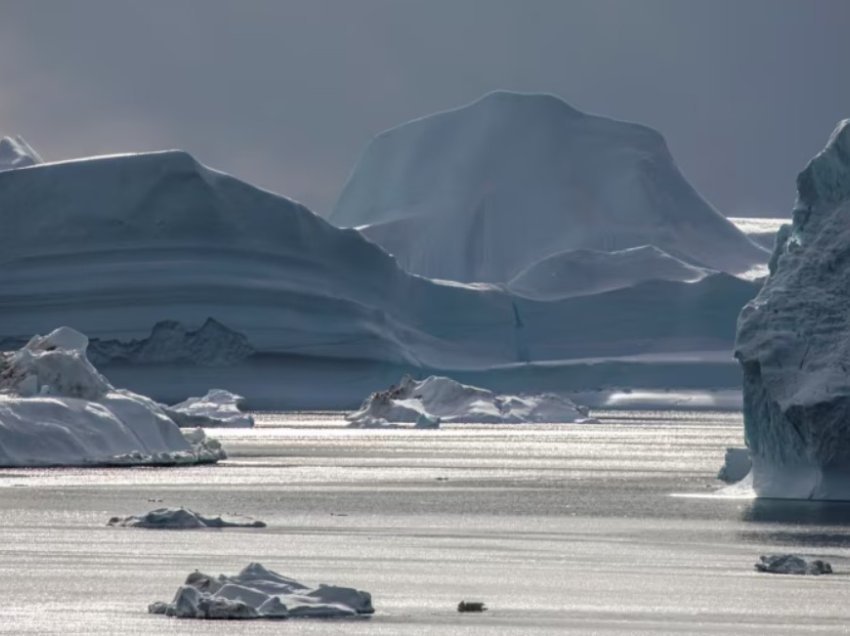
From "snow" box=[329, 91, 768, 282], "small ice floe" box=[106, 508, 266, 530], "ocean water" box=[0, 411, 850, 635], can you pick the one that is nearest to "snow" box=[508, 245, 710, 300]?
"snow" box=[329, 91, 768, 282]

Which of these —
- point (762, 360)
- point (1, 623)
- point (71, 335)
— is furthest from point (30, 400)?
point (1, 623)

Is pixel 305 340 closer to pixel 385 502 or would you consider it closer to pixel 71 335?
pixel 71 335

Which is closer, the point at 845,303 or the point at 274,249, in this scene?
the point at 845,303

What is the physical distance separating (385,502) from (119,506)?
5307 millimetres

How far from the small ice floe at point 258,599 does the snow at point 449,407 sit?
63643 millimetres

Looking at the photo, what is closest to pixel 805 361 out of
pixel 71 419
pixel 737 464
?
pixel 737 464

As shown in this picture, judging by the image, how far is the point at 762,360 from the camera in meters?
36.1

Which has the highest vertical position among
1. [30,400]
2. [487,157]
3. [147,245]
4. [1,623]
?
[487,157]

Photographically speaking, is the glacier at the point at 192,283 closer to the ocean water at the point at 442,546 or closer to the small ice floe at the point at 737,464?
the ocean water at the point at 442,546

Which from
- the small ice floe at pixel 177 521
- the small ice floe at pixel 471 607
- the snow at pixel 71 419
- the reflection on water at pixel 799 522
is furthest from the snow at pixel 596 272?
the small ice floe at pixel 471 607

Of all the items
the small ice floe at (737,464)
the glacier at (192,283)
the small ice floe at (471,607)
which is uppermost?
the glacier at (192,283)

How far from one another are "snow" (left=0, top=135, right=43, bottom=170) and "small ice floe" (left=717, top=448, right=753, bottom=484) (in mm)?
75997

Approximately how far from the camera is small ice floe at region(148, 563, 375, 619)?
2023 centimetres

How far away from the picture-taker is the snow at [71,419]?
45.5 m
